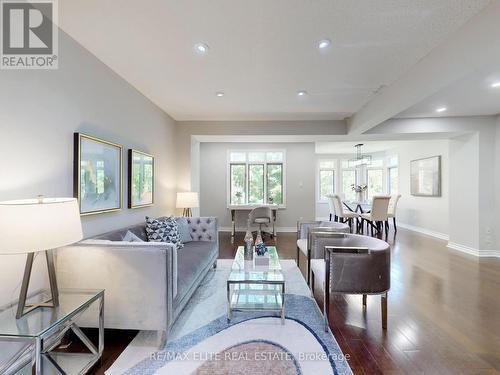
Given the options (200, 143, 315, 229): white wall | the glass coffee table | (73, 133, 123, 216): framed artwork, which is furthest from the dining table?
(73, 133, 123, 216): framed artwork

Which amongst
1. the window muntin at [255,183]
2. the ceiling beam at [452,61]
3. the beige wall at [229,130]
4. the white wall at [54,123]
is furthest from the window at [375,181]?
the white wall at [54,123]

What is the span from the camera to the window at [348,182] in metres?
9.18

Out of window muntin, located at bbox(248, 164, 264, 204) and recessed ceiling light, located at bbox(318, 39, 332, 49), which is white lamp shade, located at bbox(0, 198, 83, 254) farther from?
window muntin, located at bbox(248, 164, 264, 204)

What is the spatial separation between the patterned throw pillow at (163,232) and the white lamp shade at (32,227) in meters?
1.57

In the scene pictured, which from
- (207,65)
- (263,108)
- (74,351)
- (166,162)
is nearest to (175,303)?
(74,351)

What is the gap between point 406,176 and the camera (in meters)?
7.28

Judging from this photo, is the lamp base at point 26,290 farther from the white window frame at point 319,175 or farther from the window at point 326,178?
the window at point 326,178

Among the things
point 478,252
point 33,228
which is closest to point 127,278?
point 33,228

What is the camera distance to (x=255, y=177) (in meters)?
6.58

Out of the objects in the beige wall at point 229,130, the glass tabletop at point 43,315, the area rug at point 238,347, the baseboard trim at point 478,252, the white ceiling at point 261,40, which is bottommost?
the area rug at point 238,347

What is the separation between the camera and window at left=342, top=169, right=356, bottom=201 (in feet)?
30.1

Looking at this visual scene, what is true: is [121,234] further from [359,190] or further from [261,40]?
[359,190]

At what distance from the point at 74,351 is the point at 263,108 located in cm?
376

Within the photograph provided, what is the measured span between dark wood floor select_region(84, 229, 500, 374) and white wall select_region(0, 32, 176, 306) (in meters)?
1.11
